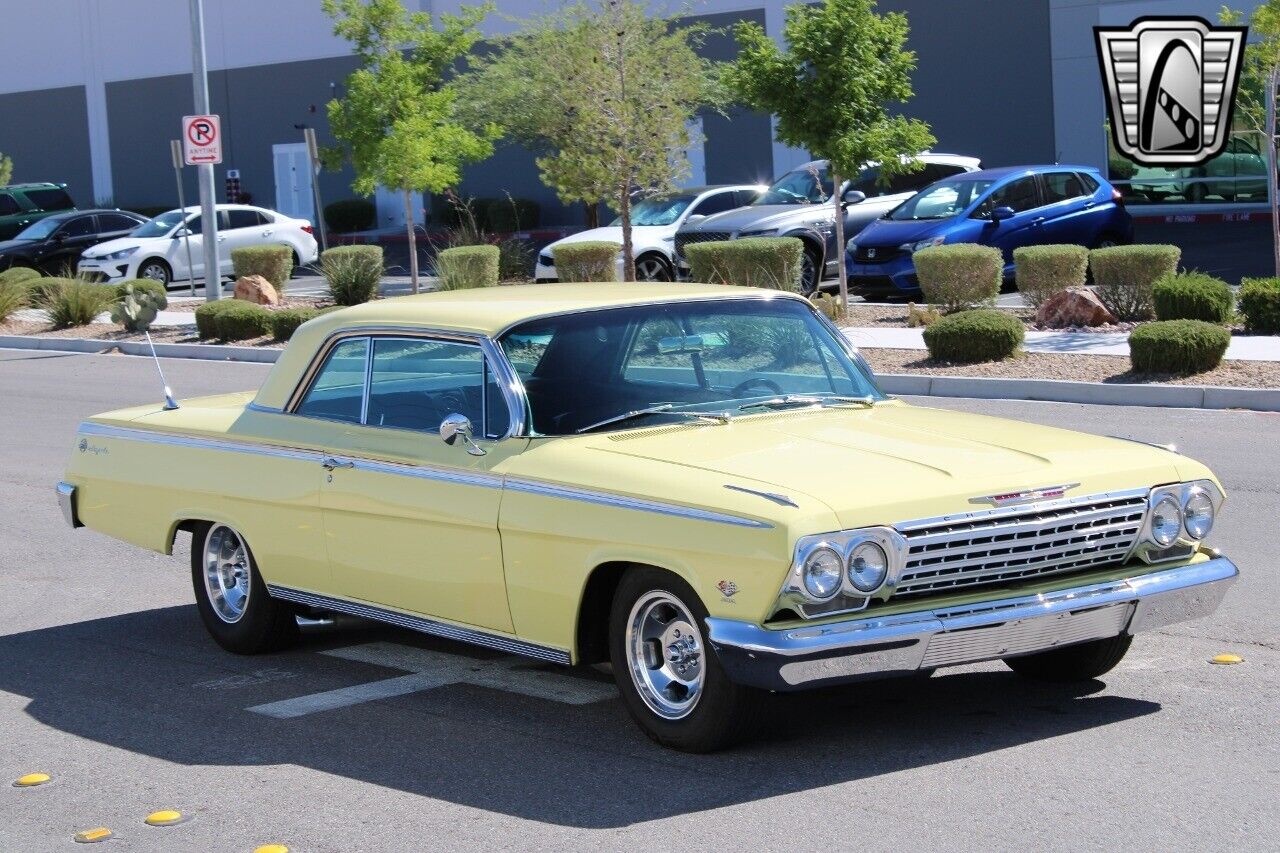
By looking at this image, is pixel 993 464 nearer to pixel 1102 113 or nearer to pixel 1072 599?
pixel 1072 599

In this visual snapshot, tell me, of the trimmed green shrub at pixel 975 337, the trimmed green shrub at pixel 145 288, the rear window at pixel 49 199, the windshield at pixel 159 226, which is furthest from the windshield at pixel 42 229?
the trimmed green shrub at pixel 975 337

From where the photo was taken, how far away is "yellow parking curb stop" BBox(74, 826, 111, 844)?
518 cm

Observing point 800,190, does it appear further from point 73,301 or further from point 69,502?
point 69,502

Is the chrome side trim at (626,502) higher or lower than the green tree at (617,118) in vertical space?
lower

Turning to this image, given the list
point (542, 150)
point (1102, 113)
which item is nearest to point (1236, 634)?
point (1102, 113)

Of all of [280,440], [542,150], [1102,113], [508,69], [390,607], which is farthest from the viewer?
[542,150]

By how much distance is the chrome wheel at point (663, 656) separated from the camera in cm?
555

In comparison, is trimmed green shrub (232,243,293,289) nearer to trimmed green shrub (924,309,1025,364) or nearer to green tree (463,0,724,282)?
green tree (463,0,724,282)

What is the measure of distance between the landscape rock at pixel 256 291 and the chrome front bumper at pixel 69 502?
19047 millimetres

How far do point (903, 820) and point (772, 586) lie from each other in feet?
2.49

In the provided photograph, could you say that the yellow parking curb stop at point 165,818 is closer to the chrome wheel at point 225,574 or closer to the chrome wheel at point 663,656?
the chrome wheel at point 663,656

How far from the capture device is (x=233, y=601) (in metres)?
7.39

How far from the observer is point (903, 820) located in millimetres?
4969
